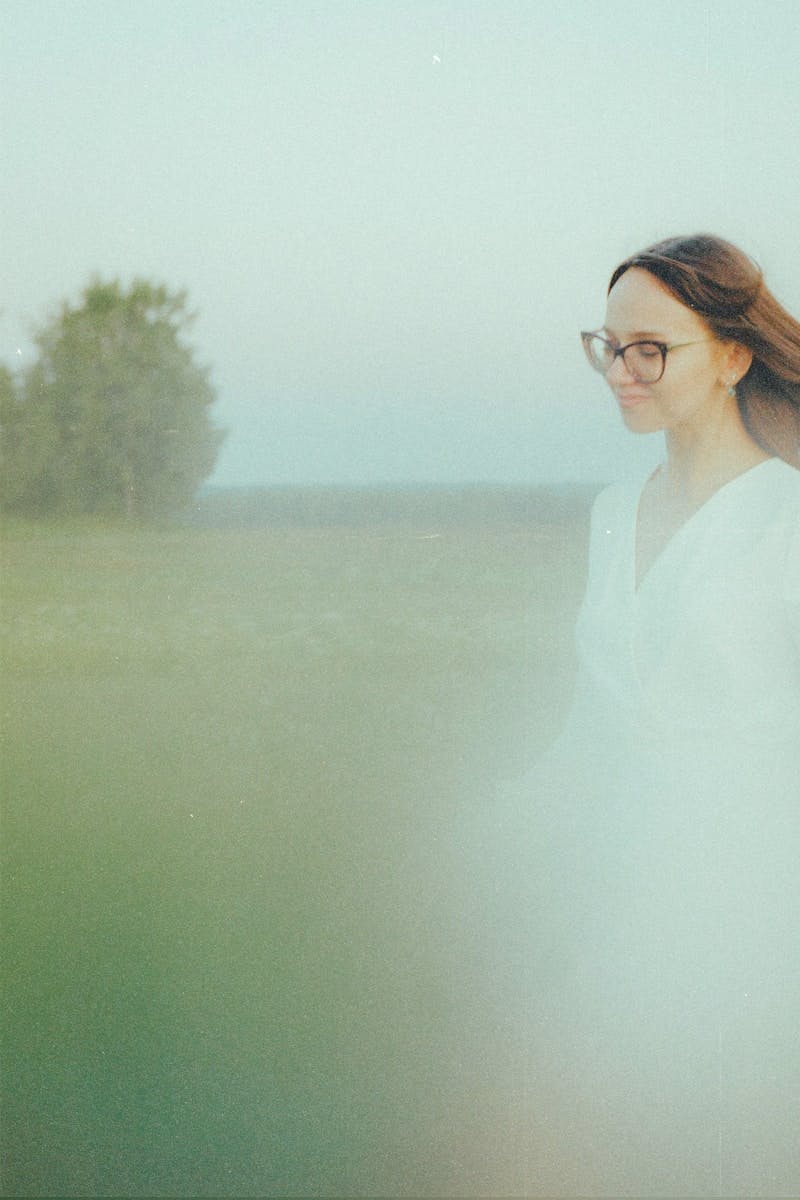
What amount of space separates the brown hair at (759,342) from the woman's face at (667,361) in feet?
0.08

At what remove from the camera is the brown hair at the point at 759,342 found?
1.68 metres

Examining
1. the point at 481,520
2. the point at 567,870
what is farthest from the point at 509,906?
the point at 481,520

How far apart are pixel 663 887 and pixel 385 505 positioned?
2.82 feet

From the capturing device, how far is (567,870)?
1.98 metres

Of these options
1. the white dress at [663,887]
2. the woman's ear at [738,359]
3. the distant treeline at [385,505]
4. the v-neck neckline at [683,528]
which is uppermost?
the woman's ear at [738,359]

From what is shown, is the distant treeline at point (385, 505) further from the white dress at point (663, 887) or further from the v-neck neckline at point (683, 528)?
the v-neck neckline at point (683, 528)

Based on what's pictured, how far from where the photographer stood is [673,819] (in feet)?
5.87

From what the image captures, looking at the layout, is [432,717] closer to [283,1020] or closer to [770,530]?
[283,1020]

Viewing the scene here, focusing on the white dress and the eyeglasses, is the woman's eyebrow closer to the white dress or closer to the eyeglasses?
the eyeglasses

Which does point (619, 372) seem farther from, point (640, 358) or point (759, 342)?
point (759, 342)

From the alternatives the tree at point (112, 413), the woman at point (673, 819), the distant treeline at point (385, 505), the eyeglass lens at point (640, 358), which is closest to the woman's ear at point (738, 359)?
the woman at point (673, 819)

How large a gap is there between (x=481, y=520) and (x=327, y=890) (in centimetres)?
76

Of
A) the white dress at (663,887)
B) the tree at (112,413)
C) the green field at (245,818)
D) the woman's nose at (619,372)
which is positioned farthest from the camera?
the tree at (112,413)

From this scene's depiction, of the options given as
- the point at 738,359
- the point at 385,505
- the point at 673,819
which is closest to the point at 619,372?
the point at 738,359
